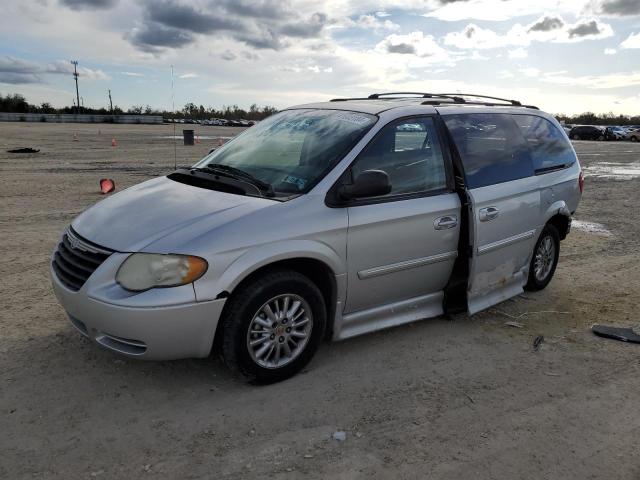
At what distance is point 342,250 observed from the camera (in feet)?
12.0

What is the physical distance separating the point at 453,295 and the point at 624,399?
143cm

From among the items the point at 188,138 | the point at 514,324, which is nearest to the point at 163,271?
the point at 514,324

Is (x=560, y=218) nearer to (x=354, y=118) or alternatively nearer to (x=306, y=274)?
(x=354, y=118)

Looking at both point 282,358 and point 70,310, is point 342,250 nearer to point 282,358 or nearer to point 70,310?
point 282,358

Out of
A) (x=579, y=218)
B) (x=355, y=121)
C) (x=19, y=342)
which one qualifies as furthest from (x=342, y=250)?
(x=579, y=218)

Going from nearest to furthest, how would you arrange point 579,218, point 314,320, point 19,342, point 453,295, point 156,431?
point 156,431
point 314,320
point 19,342
point 453,295
point 579,218

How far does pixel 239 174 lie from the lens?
159 inches

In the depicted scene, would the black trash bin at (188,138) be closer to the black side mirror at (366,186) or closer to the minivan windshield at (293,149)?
the minivan windshield at (293,149)

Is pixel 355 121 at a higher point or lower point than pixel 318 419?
higher

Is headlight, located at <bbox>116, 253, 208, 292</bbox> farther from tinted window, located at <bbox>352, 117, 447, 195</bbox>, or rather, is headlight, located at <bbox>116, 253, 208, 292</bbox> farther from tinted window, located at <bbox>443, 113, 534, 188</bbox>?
tinted window, located at <bbox>443, 113, 534, 188</bbox>

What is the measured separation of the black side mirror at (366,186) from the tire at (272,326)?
626mm

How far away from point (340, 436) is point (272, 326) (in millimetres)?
802

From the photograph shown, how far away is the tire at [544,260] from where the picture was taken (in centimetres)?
541

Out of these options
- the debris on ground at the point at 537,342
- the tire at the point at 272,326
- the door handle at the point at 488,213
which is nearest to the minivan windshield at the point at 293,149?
the tire at the point at 272,326
